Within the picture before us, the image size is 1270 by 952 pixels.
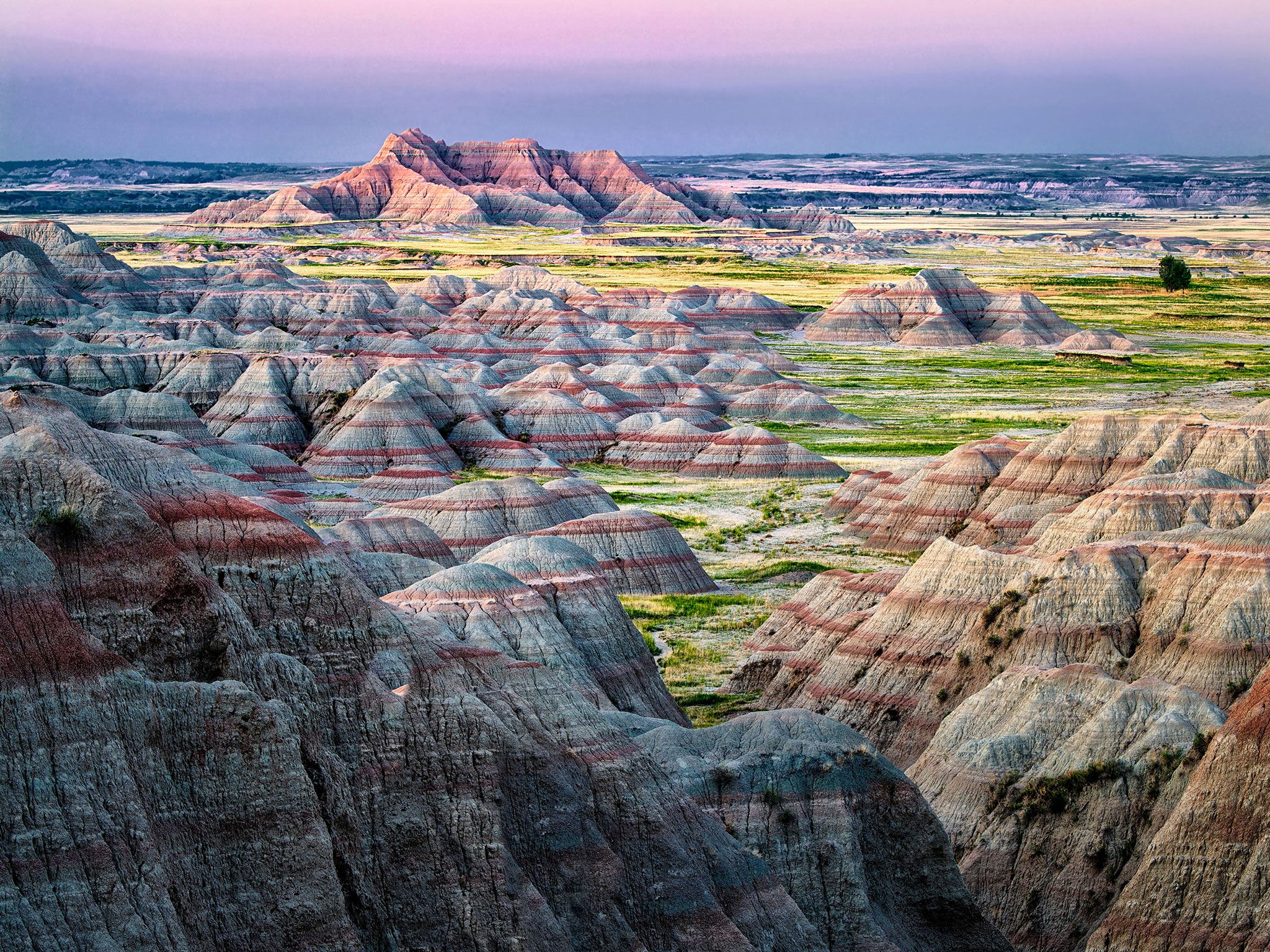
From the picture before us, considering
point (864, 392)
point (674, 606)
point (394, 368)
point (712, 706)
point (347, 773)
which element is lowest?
point (864, 392)

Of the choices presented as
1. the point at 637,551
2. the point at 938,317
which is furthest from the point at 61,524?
the point at 938,317

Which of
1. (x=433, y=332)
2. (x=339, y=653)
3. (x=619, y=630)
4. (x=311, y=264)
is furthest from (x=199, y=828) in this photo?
(x=311, y=264)

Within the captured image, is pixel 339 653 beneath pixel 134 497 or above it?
beneath

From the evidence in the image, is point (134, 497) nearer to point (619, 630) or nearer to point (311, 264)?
point (619, 630)

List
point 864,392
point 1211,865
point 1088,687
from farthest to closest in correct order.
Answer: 1. point 864,392
2. point 1088,687
3. point 1211,865

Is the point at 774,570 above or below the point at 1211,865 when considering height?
below

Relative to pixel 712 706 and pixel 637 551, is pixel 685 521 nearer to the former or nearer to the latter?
pixel 637 551

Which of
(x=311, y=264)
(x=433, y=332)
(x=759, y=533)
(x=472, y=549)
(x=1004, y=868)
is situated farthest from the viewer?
(x=311, y=264)

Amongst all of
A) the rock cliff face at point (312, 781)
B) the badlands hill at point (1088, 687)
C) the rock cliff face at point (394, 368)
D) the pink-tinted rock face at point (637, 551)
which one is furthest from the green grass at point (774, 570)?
the rock cliff face at point (312, 781)
